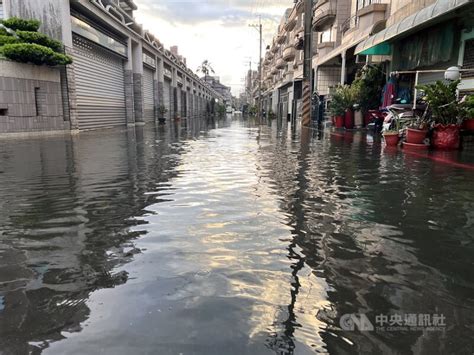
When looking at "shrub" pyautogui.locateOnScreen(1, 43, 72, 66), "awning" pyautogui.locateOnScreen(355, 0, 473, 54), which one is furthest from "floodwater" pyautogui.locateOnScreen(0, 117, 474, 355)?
"shrub" pyautogui.locateOnScreen(1, 43, 72, 66)

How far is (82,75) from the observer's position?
2395 cm

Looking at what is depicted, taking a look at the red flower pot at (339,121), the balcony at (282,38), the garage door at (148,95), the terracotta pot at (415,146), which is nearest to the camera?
the terracotta pot at (415,146)

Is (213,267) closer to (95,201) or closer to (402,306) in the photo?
(402,306)

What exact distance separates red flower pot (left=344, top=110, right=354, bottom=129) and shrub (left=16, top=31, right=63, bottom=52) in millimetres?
15729

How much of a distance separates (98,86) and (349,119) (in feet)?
53.8

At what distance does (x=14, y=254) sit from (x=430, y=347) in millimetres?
3544

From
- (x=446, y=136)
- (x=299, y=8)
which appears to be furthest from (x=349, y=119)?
(x=299, y=8)

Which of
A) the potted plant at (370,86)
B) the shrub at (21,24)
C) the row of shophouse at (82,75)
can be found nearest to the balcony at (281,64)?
the row of shophouse at (82,75)

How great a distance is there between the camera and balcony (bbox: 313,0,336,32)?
30719 millimetres

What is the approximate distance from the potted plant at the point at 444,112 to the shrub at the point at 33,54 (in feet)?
52.5

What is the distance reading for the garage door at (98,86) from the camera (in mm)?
23578

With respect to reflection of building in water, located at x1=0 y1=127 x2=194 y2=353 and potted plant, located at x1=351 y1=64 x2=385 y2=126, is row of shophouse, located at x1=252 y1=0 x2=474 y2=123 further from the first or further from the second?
reflection of building in water, located at x1=0 y1=127 x2=194 y2=353

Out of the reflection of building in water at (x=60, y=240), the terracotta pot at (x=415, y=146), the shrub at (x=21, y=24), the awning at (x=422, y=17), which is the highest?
the shrub at (x=21, y=24)

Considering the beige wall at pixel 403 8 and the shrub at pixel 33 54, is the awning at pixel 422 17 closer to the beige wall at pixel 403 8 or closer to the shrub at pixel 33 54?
the beige wall at pixel 403 8
